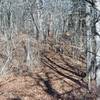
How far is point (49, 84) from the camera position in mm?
11195

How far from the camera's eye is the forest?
9649mm

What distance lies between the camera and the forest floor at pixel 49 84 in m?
9.66

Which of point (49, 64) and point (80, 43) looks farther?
point (80, 43)

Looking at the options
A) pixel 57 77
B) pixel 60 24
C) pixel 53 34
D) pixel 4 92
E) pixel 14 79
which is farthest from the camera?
pixel 60 24

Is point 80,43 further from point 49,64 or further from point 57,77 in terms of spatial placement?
point 57,77

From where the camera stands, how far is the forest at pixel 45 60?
9.65m

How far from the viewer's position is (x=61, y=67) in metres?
14.2

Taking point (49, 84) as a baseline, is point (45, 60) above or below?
below

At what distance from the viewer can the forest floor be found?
380 inches

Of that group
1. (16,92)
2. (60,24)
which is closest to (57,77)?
(16,92)

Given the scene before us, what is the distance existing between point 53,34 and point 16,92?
1212 centimetres

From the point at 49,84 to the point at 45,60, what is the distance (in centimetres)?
403

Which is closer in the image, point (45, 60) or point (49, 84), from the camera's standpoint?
point (49, 84)

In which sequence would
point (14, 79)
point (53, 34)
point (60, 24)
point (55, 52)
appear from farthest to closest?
1. point (60, 24)
2. point (53, 34)
3. point (55, 52)
4. point (14, 79)
